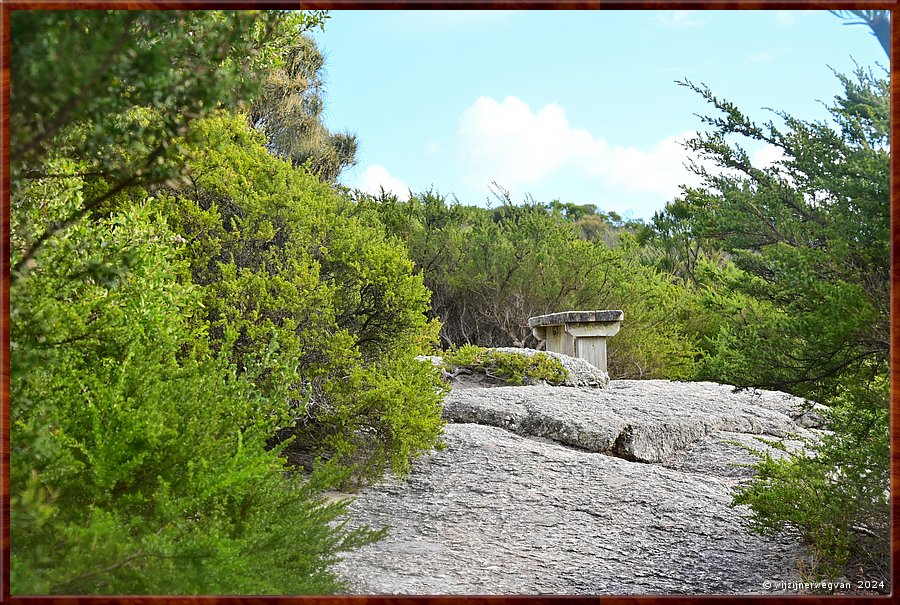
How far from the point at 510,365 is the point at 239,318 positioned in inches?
95.9

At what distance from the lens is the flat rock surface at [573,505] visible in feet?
8.74

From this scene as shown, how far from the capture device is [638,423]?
426 centimetres

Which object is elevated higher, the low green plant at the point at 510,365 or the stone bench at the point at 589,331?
the stone bench at the point at 589,331

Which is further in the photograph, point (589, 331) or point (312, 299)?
point (589, 331)

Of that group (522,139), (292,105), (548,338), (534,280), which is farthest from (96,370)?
(292,105)

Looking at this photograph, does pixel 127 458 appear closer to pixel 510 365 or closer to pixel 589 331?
pixel 510 365

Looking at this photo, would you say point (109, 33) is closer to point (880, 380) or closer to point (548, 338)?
point (880, 380)

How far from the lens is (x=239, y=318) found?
3.43 metres

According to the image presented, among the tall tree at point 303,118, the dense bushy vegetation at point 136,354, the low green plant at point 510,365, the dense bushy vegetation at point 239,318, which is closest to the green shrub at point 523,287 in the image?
the tall tree at point 303,118

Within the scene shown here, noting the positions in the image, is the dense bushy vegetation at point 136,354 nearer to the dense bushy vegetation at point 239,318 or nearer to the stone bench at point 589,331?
the dense bushy vegetation at point 239,318

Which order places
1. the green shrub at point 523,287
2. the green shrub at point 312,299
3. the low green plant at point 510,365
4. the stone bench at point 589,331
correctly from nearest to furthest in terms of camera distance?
the green shrub at point 312,299
the low green plant at point 510,365
the stone bench at point 589,331
the green shrub at point 523,287

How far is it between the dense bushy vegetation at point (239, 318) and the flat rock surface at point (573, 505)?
19 cm

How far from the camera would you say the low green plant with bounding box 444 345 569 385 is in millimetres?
5409

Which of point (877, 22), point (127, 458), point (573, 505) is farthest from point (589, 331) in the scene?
point (127, 458)
